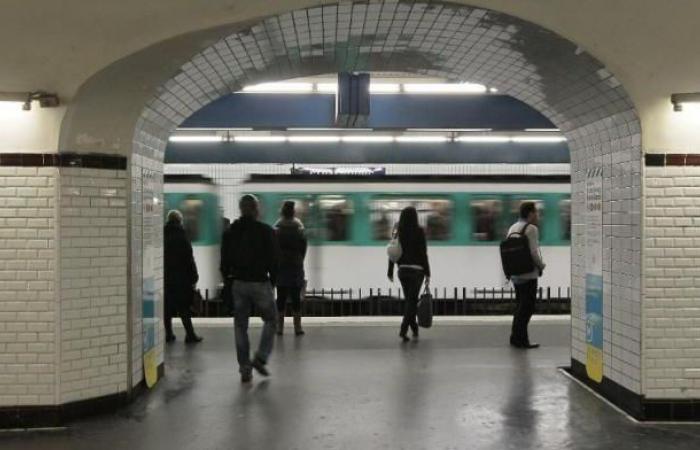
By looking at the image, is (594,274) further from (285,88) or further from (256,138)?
(256,138)

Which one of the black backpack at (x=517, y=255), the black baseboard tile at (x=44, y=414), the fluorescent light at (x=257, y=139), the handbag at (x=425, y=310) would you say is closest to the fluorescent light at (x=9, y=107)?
the black baseboard tile at (x=44, y=414)

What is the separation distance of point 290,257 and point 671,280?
494cm

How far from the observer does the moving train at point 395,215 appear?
41.6 ft

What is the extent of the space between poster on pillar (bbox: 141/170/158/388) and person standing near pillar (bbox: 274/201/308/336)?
256 cm

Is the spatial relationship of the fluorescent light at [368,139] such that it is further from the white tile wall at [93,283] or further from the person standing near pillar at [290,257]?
the white tile wall at [93,283]

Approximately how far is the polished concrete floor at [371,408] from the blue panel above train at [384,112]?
447cm

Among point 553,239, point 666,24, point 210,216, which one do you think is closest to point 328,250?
point 210,216

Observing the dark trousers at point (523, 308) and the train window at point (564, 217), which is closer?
the dark trousers at point (523, 308)

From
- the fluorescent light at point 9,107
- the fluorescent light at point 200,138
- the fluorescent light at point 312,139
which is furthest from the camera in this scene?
the fluorescent light at point 312,139

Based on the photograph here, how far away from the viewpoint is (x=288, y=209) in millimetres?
9180

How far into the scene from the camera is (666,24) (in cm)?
534

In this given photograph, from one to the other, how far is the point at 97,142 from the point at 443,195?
8064mm

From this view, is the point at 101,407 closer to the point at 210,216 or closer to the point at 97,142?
the point at 97,142

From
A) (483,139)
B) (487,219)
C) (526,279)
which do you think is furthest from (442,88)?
(526,279)
